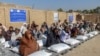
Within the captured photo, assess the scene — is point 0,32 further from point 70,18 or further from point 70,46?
point 70,18

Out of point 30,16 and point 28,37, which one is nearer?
point 28,37

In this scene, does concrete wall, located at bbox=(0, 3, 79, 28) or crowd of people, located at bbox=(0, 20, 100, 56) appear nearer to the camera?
crowd of people, located at bbox=(0, 20, 100, 56)

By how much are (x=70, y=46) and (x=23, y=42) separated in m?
3.89

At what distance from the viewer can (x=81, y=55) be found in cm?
1095

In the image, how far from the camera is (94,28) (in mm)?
25797

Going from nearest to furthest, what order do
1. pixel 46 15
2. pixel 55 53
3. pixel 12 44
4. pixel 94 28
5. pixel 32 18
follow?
1. pixel 55 53
2. pixel 12 44
3. pixel 32 18
4. pixel 46 15
5. pixel 94 28

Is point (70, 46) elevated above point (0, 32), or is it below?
below

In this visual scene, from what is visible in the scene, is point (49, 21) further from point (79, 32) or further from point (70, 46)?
point (70, 46)

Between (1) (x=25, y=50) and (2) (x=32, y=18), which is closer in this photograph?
(1) (x=25, y=50)

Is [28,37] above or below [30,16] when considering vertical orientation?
below

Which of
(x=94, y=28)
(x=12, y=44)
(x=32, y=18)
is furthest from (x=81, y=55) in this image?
(x=94, y=28)

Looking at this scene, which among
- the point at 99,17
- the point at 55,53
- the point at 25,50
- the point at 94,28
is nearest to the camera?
the point at 25,50

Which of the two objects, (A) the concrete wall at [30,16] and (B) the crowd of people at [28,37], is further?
(A) the concrete wall at [30,16]

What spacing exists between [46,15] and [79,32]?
5.65 metres
